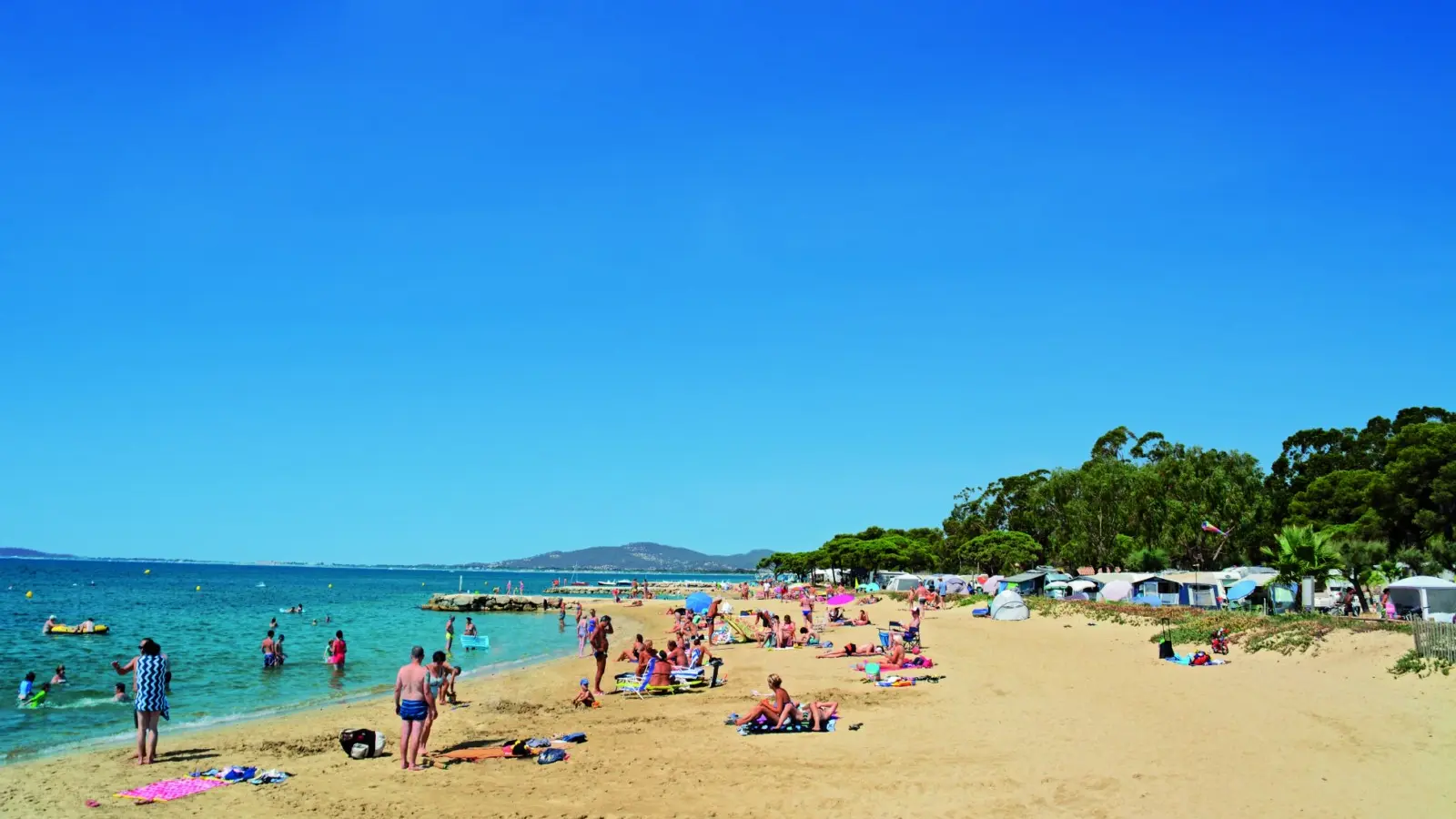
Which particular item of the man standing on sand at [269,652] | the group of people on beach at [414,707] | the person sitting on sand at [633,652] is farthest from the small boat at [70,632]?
the group of people on beach at [414,707]

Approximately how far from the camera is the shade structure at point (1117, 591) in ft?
133

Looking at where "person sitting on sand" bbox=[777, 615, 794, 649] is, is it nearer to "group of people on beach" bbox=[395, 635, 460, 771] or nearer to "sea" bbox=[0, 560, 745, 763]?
"sea" bbox=[0, 560, 745, 763]

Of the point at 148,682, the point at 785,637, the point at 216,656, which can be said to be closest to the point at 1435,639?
the point at 785,637

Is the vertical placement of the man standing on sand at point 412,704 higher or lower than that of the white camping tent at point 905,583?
higher

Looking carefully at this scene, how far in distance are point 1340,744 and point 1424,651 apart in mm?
6560

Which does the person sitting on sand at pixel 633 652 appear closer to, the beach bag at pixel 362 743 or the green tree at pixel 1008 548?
the beach bag at pixel 362 743

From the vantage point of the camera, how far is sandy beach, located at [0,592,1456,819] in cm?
919

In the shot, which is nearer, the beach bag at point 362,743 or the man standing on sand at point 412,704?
the man standing on sand at point 412,704

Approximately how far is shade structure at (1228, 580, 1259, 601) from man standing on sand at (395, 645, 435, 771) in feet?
104

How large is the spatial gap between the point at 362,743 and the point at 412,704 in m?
1.79

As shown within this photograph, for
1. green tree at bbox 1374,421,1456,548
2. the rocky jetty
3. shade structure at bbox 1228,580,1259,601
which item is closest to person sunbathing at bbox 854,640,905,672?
shade structure at bbox 1228,580,1259,601

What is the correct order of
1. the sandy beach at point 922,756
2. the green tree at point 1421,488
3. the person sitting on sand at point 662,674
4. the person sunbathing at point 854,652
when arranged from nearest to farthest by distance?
the sandy beach at point 922,756 < the person sitting on sand at point 662,674 < the person sunbathing at point 854,652 < the green tree at point 1421,488

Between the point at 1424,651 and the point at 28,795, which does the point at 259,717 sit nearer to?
the point at 28,795

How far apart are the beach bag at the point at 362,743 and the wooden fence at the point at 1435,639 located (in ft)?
55.7
